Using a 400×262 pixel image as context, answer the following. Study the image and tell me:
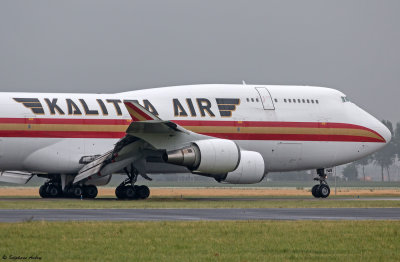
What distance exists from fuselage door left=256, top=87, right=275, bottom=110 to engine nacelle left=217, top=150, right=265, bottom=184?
15.0ft

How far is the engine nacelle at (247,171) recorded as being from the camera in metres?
34.3

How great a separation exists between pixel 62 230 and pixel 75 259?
14.8ft

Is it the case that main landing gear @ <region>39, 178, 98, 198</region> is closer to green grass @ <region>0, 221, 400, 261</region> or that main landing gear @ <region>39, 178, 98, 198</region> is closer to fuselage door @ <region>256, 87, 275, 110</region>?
fuselage door @ <region>256, 87, 275, 110</region>

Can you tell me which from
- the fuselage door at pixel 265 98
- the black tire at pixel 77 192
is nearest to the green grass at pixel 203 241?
the black tire at pixel 77 192

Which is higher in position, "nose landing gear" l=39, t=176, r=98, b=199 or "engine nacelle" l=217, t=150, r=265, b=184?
"engine nacelle" l=217, t=150, r=265, b=184

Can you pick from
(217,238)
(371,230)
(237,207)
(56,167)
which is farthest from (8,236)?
(56,167)

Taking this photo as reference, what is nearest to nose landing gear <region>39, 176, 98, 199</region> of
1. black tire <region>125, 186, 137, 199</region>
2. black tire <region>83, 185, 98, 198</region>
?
black tire <region>83, 185, 98, 198</region>

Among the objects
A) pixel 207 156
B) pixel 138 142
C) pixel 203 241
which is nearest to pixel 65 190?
pixel 138 142

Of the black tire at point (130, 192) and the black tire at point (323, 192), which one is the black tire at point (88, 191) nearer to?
the black tire at point (130, 192)

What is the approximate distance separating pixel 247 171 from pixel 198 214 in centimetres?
939

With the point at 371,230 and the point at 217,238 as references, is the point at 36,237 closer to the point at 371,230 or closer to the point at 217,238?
the point at 217,238

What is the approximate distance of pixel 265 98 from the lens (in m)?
38.9

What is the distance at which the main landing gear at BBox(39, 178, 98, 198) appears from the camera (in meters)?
36.8

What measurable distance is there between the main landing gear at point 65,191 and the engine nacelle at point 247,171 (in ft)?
22.5
